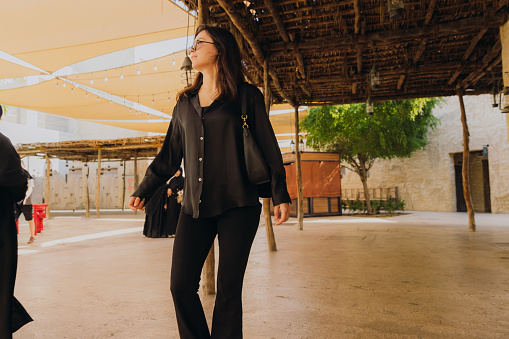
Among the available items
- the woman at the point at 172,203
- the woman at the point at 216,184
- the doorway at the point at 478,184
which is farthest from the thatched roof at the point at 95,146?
the doorway at the point at 478,184

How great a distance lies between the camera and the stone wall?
14953 mm

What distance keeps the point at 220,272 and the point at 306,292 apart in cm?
198

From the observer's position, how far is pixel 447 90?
8.41 m

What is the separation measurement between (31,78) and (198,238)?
1110cm

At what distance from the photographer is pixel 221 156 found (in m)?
1.64

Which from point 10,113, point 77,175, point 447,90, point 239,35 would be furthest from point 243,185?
point 10,113

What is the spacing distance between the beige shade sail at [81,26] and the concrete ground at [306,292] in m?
3.92

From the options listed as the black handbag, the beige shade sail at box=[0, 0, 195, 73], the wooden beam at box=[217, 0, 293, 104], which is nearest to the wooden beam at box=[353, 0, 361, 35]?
the wooden beam at box=[217, 0, 293, 104]

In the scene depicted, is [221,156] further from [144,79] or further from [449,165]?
[449,165]

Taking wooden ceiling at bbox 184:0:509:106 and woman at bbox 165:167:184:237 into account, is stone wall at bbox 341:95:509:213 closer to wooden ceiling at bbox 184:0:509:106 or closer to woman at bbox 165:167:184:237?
wooden ceiling at bbox 184:0:509:106

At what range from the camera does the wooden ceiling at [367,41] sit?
5.00 m

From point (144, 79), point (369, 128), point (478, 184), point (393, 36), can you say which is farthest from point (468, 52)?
point (478, 184)

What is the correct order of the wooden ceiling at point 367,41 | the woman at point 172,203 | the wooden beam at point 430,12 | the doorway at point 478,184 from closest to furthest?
the wooden beam at point 430,12 → the wooden ceiling at point 367,41 → the woman at point 172,203 → the doorway at point 478,184

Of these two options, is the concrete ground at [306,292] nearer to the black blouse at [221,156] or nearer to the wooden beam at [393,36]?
the black blouse at [221,156]
